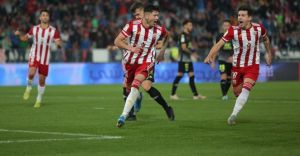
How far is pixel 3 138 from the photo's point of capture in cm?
1238

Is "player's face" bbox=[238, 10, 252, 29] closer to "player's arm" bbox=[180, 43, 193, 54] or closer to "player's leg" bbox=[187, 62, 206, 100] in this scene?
"player's leg" bbox=[187, 62, 206, 100]

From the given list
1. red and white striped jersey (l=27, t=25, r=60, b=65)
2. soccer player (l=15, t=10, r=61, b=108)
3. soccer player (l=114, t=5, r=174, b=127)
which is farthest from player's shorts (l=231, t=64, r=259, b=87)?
red and white striped jersey (l=27, t=25, r=60, b=65)

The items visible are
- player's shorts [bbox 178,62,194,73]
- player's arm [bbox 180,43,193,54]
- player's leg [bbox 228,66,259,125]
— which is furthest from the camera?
player's shorts [bbox 178,62,194,73]

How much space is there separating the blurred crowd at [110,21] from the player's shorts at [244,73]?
21.0 metres

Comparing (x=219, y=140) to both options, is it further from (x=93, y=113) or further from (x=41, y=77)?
(x=41, y=77)

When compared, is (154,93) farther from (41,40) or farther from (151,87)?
(41,40)

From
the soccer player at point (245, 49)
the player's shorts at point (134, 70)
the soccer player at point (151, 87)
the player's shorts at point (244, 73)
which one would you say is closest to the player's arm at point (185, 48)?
the soccer player at point (151, 87)

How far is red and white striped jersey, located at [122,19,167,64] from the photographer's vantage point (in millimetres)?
14804

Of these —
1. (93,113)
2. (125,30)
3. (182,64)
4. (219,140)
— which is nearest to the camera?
(219,140)

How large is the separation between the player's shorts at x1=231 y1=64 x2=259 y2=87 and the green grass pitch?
0.82 m

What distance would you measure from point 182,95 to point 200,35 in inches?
530

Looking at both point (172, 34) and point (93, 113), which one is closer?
point (93, 113)

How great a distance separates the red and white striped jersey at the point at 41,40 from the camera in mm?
21000

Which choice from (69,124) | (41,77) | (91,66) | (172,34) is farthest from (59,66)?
(69,124)
